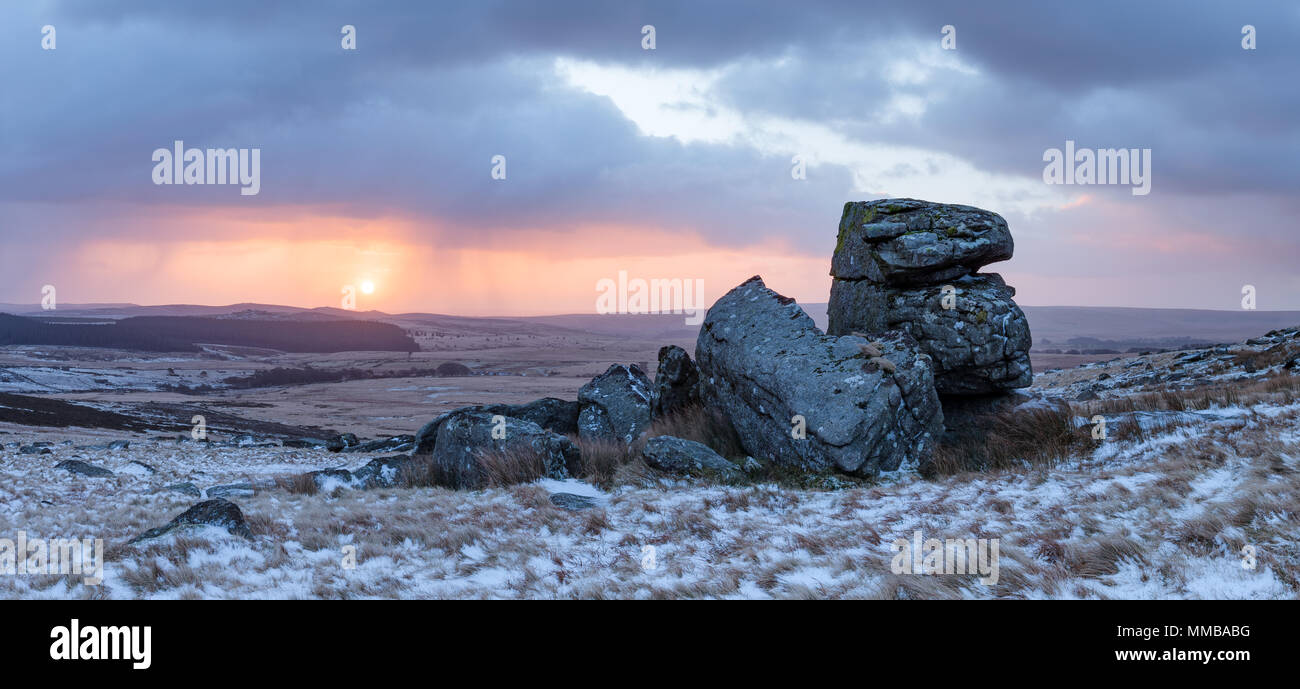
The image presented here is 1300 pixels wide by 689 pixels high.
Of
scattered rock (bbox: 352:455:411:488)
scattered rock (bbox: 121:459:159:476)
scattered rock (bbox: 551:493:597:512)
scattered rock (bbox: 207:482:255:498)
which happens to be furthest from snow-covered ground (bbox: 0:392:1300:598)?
scattered rock (bbox: 121:459:159:476)

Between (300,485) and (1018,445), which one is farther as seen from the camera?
(300,485)

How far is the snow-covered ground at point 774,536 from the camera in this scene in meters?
6.74

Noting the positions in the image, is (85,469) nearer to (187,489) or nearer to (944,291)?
A: (187,489)

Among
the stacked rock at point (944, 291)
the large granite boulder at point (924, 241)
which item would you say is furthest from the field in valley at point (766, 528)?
the large granite boulder at point (924, 241)

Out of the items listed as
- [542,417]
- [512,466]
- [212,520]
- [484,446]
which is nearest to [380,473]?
[484,446]

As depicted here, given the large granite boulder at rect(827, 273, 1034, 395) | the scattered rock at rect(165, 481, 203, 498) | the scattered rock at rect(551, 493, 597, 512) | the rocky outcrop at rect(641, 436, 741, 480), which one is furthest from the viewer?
the scattered rock at rect(165, 481, 203, 498)

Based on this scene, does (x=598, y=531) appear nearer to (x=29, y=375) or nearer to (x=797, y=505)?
(x=797, y=505)

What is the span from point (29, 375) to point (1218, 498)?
136 metres

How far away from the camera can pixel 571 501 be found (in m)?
11.7

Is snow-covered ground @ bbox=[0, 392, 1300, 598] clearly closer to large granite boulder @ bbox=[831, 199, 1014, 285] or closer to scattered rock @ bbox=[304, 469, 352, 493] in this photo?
scattered rock @ bbox=[304, 469, 352, 493]

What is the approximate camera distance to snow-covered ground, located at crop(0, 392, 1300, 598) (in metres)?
6.74

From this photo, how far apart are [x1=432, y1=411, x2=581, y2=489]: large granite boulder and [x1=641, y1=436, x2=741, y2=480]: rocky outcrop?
1.71 metres

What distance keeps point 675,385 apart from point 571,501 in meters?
7.70
